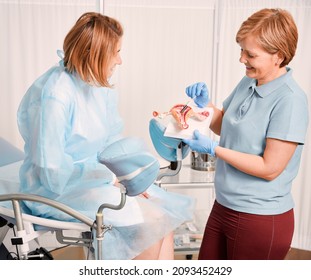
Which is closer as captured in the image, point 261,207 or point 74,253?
point 261,207

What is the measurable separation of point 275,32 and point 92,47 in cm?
63

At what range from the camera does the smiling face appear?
4.76ft

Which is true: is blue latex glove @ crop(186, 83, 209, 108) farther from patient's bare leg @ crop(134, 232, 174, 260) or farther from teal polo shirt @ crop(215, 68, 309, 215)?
patient's bare leg @ crop(134, 232, 174, 260)

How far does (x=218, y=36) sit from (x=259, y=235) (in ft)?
5.54

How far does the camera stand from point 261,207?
59.9 inches

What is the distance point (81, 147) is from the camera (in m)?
1.72

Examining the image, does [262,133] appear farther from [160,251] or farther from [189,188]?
[189,188]

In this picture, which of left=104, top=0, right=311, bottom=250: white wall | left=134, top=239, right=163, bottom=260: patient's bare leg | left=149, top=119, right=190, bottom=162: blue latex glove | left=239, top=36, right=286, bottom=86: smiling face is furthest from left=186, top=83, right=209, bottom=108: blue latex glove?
left=104, top=0, right=311, bottom=250: white wall

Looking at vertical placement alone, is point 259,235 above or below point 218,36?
below

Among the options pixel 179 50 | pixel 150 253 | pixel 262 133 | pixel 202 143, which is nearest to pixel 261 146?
pixel 262 133

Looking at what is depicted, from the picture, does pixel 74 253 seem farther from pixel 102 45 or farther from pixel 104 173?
pixel 102 45

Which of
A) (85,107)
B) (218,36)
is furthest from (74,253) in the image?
(218,36)

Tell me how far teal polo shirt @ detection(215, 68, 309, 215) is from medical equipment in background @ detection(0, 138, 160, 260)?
332mm
